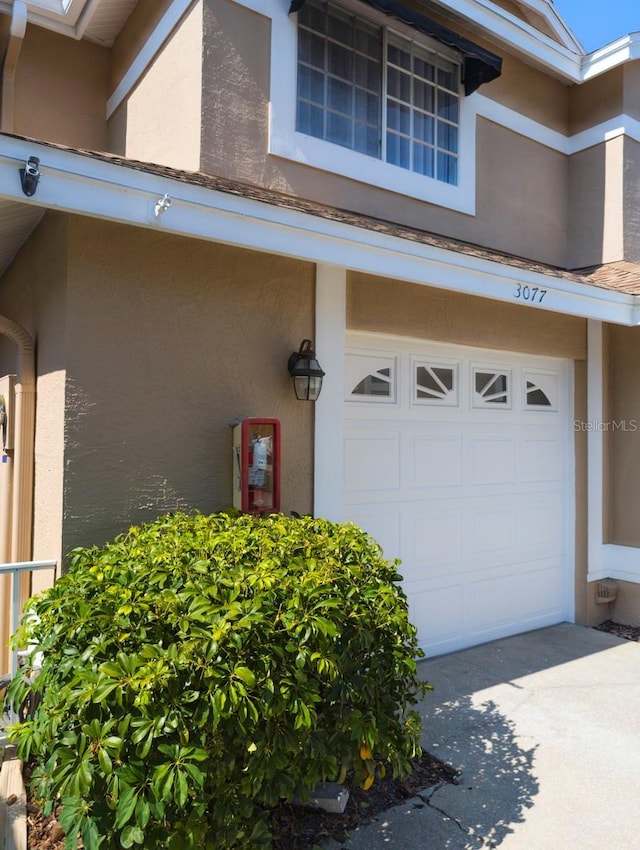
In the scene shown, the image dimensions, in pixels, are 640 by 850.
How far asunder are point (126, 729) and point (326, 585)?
38.7 inches

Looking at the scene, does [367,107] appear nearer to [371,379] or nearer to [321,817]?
[371,379]

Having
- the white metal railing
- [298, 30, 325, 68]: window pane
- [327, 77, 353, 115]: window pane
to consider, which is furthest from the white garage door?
[298, 30, 325, 68]: window pane

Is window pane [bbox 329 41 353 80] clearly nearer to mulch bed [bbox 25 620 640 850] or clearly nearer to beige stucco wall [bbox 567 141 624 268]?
beige stucco wall [bbox 567 141 624 268]

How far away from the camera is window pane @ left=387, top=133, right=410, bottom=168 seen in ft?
19.4

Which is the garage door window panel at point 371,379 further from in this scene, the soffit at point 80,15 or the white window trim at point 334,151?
the soffit at point 80,15

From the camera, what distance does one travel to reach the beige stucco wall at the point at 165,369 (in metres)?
3.72

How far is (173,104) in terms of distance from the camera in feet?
16.7

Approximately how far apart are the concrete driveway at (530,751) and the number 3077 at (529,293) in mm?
3150

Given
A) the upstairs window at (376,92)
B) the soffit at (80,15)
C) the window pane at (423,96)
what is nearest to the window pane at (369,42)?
the upstairs window at (376,92)

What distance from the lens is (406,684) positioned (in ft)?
10.3

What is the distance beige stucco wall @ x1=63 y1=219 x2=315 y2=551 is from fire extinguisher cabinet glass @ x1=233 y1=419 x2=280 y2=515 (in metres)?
0.15

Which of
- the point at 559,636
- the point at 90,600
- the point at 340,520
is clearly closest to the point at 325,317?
the point at 340,520

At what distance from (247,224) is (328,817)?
3.30 metres

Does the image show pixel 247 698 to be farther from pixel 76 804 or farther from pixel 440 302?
pixel 440 302
